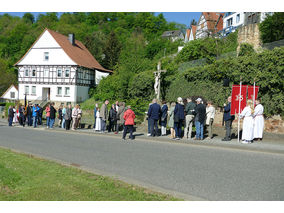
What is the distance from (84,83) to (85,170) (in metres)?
41.8

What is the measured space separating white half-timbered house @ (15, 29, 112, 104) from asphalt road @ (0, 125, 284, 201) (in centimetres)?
3465

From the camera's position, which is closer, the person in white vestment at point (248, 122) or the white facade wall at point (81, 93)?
the person in white vestment at point (248, 122)

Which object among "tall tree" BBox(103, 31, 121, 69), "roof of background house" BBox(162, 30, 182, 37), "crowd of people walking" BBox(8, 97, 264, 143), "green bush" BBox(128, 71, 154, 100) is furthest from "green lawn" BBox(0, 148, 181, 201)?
"roof of background house" BBox(162, 30, 182, 37)

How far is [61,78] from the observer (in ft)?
151

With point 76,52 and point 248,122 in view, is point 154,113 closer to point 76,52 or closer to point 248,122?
point 248,122

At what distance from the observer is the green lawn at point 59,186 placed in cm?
511

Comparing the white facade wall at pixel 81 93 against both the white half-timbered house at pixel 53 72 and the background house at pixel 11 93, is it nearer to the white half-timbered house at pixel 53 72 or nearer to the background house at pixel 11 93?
the white half-timbered house at pixel 53 72

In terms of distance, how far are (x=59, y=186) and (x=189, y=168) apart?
11.9 feet

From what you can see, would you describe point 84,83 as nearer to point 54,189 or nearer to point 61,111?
point 61,111

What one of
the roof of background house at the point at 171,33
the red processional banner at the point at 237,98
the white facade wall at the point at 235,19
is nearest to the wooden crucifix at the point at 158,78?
the red processional banner at the point at 237,98

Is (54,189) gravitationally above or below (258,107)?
below

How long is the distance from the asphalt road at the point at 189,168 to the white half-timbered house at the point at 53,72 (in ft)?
114

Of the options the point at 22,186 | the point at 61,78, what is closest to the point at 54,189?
the point at 22,186

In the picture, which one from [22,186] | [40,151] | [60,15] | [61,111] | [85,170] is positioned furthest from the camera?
[60,15]
